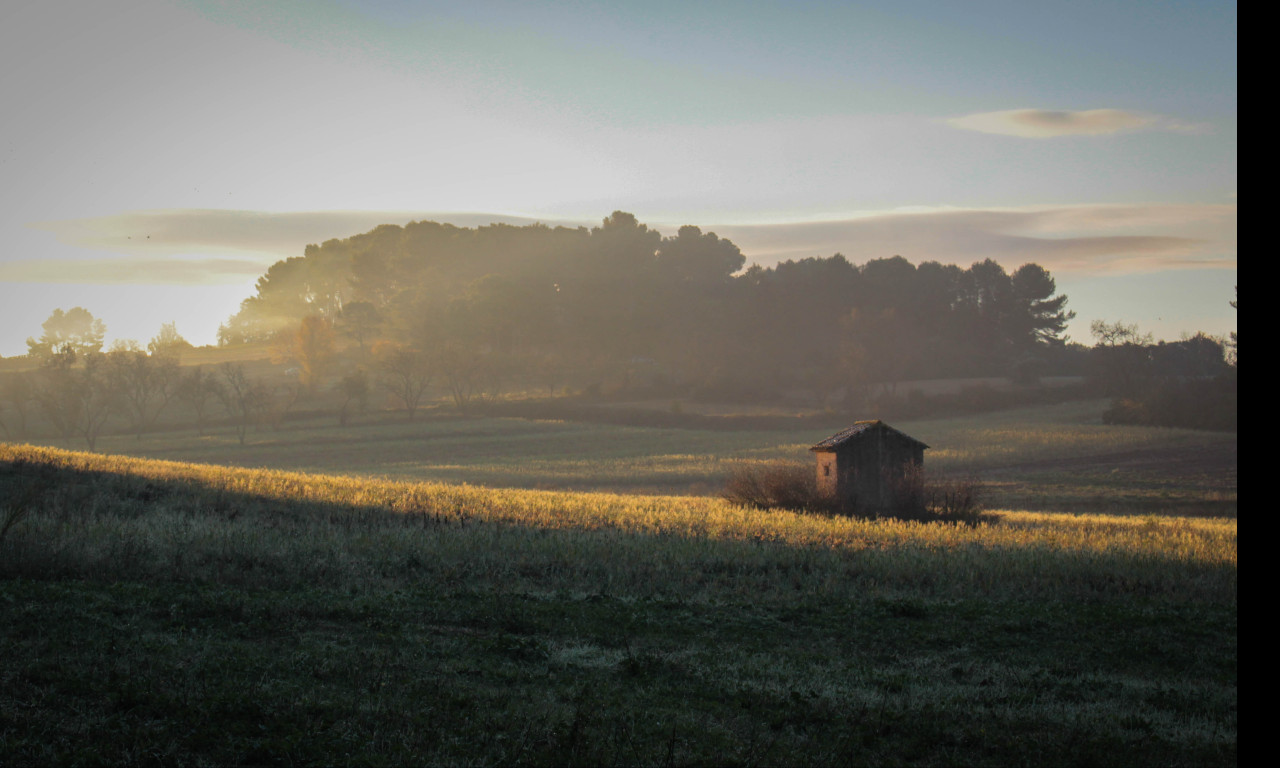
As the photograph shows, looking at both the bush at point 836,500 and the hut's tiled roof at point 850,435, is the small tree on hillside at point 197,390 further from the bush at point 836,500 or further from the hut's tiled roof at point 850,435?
the hut's tiled roof at point 850,435

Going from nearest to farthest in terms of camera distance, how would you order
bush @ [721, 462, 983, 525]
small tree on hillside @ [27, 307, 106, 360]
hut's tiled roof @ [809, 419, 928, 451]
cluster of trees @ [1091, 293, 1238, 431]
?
bush @ [721, 462, 983, 525] < hut's tiled roof @ [809, 419, 928, 451] < cluster of trees @ [1091, 293, 1238, 431] < small tree on hillside @ [27, 307, 106, 360]

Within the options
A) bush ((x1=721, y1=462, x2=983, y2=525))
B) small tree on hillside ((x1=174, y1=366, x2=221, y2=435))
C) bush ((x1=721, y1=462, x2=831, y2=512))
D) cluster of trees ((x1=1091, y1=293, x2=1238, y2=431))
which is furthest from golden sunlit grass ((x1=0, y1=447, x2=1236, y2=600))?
small tree on hillside ((x1=174, y1=366, x2=221, y2=435))

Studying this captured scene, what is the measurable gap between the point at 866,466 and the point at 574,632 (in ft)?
71.8

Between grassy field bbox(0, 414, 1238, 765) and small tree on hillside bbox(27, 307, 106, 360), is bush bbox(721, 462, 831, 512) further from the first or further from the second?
small tree on hillside bbox(27, 307, 106, 360)

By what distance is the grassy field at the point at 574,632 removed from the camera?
23.8 ft

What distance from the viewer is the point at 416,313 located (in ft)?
318

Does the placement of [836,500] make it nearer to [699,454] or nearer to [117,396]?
[699,454]

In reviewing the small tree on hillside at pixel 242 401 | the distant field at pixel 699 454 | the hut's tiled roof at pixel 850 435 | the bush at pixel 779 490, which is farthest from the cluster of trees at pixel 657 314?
the hut's tiled roof at pixel 850 435

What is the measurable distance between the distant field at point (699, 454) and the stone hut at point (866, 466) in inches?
381

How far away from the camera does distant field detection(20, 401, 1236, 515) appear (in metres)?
41.6

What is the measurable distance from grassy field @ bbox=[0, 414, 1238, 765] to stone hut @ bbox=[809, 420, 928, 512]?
6009 millimetres

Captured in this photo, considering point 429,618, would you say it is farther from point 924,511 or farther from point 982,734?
point 924,511

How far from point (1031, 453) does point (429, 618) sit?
49.1 metres

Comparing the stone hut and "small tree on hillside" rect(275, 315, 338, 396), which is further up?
"small tree on hillside" rect(275, 315, 338, 396)
